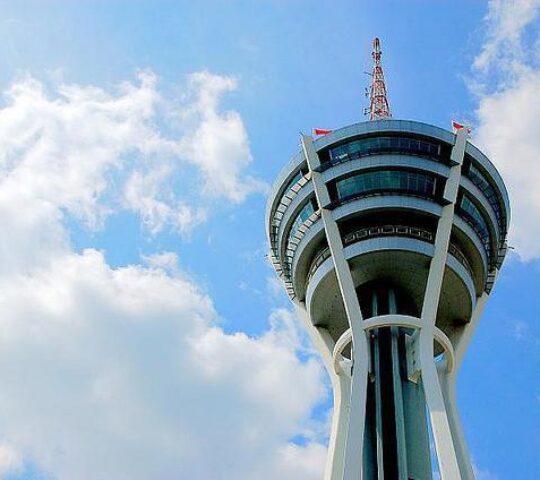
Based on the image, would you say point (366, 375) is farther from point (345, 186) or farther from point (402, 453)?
point (345, 186)

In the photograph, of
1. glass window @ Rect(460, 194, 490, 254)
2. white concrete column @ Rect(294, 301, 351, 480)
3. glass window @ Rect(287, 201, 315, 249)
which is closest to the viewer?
white concrete column @ Rect(294, 301, 351, 480)

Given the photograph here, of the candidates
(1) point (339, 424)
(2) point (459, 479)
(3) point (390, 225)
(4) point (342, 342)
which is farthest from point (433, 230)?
(2) point (459, 479)

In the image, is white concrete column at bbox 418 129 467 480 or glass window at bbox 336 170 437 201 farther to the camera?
glass window at bbox 336 170 437 201

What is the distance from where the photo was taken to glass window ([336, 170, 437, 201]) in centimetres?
6091

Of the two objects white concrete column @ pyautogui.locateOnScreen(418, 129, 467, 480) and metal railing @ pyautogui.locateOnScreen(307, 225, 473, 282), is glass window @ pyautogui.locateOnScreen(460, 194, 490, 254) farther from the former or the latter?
metal railing @ pyautogui.locateOnScreen(307, 225, 473, 282)

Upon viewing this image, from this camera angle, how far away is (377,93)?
73.4 meters

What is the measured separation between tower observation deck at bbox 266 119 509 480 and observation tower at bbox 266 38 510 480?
0.30 feet

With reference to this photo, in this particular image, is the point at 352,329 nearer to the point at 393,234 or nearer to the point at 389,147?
the point at 393,234

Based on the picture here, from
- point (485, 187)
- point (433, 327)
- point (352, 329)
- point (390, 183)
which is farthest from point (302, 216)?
point (485, 187)

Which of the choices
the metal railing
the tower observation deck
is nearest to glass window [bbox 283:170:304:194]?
the tower observation deck

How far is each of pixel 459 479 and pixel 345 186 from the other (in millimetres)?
25385

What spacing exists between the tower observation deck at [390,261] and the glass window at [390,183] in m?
0.08

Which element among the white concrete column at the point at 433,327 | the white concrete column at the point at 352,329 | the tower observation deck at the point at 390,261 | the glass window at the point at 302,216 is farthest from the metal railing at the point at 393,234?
the glass window at the point at 302,216

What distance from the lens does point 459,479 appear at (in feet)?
151
